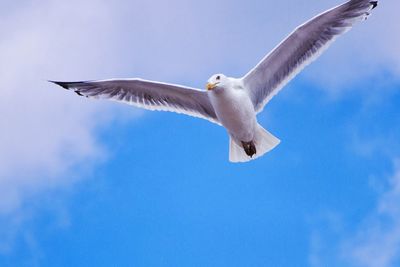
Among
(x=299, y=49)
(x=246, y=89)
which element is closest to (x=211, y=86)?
(x=246, y=89)

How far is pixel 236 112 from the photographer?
413 inches

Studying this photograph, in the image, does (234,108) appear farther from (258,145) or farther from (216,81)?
(258,145)

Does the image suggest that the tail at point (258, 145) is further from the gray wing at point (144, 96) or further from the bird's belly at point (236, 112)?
the gray wing at point (144, 96)

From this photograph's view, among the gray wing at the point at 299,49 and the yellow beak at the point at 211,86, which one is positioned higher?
the gray wing at the point at 299,49

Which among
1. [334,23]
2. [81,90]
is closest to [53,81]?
[81,90]

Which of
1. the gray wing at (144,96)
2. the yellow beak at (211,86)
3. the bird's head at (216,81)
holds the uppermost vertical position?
the gray wing at (144,96)

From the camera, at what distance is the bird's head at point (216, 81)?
34.2 ft

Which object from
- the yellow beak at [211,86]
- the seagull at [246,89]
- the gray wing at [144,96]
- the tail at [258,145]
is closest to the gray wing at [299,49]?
the seagull at [246,89]

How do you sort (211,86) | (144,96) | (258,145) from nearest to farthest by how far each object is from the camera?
(211,86)
(258,145)
(144,96)

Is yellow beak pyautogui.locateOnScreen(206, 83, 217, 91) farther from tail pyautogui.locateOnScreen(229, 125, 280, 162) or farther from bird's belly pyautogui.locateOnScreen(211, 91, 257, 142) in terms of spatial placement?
tail pyautogui.locateOnScreen(229, 125, 280, 162)

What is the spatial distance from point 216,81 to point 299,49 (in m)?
1.00

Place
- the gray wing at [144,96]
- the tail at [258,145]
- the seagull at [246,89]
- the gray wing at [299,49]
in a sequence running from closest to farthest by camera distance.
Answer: the seagull at [246,89] < the gray wing at [299,49] < the tail at [258,145] < the gray wing at [144,96]

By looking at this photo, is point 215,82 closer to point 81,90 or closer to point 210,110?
point 210,110

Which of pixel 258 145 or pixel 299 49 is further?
pixel 258 145
